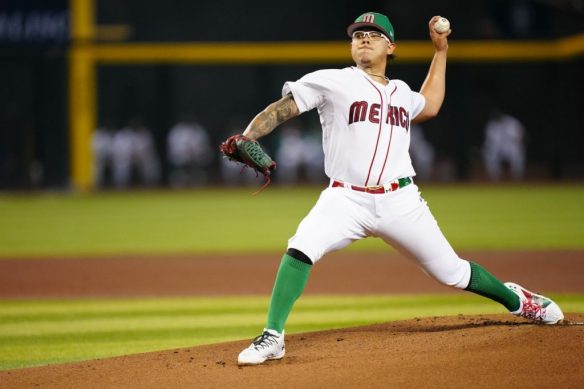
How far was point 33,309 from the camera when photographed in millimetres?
7945

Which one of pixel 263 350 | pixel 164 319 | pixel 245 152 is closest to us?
pixel 245 152

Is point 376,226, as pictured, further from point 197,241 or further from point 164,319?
point 197,241

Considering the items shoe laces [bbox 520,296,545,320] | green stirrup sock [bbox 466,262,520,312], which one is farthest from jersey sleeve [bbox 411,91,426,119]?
shoe laces [bbox 520,296,545,320]

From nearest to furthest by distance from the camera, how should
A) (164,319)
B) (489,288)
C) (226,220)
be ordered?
(489,288)
(164,319)
(226,220)

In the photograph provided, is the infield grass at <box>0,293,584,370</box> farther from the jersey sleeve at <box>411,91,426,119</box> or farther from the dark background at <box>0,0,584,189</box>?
the dark background at <box>0,0,584,189</box>

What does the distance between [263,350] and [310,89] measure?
136 centimetres

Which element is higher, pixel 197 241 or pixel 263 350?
pixel 263 350

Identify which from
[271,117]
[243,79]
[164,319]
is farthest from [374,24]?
[243,79]

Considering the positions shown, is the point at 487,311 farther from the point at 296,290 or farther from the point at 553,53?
the point at 553,53

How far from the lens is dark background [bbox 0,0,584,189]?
24.0 m

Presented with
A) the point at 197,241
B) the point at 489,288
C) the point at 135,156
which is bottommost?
the point at 197,241

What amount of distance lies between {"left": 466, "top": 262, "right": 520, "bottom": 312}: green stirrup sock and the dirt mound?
15 centimetres

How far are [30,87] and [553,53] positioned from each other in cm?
1374

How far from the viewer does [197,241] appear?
1357cm
